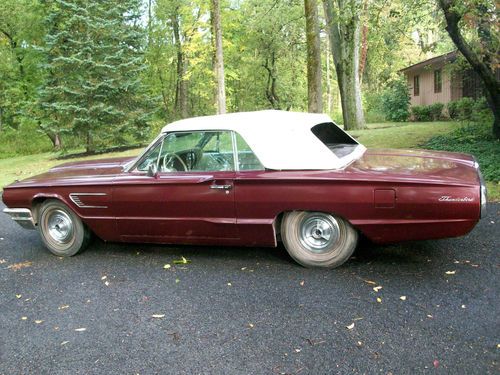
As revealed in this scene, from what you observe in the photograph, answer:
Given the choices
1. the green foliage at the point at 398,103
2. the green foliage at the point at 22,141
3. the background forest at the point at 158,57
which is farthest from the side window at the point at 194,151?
the green foliage at the point at 22,141

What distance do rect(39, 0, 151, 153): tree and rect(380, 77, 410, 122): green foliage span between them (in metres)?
14.9

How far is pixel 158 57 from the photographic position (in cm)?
3184

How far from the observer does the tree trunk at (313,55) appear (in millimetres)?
12609

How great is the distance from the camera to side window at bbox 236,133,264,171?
4.41 m

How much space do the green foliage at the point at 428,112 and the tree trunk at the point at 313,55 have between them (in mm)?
12261

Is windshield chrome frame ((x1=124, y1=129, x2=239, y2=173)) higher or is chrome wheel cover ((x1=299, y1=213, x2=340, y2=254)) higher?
windshield chrome frame ((x1=124, y1=129, x2=239, y2=173))

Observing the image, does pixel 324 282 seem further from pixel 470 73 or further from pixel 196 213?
pixel 470 73

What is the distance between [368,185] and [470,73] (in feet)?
62.3

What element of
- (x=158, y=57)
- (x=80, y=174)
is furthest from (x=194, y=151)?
(x=158, y=57)

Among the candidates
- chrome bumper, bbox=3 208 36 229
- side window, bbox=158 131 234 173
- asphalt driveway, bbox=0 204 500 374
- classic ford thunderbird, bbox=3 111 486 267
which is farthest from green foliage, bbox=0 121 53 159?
asphalt driveway, bbox=0 204 500 374

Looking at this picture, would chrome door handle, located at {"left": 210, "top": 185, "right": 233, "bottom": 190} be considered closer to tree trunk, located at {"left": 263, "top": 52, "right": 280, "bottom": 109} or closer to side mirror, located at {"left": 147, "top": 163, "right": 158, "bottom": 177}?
side mirror, located at {"left": 147, "top": 163, "right": 158, "bottom": 177}

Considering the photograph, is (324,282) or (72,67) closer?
(324,282)

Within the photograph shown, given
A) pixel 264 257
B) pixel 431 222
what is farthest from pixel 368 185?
pixel 264 257

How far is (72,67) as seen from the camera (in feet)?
58.4
